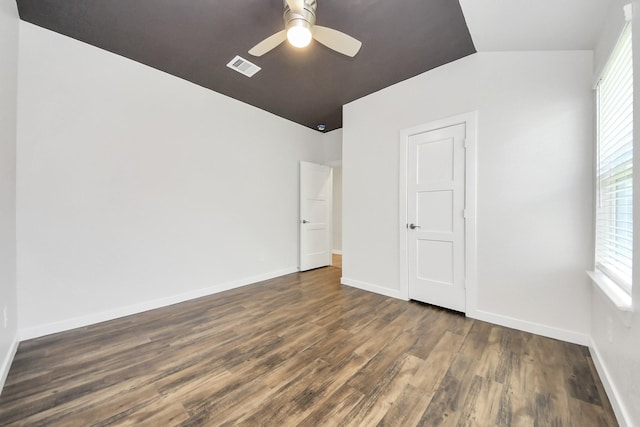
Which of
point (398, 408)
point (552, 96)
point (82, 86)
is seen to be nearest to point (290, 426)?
point (398, 408)

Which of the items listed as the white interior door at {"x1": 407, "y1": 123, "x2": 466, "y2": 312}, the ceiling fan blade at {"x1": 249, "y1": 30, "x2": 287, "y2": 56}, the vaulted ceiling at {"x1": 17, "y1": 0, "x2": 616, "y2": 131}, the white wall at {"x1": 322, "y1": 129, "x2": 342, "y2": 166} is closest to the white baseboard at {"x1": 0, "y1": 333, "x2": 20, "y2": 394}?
the vaulted ceiling at {"x1": 17, "y1": 0, "x2": 616, "y2": 131}

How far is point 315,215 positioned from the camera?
189 inches

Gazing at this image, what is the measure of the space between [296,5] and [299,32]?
155 mm

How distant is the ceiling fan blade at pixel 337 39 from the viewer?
1.90 m

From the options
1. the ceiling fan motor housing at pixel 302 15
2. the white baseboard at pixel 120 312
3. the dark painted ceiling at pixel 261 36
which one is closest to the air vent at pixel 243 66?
the dark painted ceiling at pixel 261 36

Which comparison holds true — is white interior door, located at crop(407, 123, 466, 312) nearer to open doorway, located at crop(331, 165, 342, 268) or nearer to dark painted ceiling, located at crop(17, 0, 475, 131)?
dark painted ceiling, located at crop(17, 0, 475, 131)

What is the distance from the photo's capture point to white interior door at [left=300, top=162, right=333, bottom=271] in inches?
179

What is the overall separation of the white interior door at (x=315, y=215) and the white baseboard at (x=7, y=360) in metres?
3.28

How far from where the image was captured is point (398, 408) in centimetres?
142

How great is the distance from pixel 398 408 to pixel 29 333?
3071mm

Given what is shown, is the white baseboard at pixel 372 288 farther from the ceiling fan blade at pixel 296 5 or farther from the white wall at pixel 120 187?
the ceiling fan blade at pixel 296 5

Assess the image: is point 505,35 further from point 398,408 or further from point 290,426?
point 290,426

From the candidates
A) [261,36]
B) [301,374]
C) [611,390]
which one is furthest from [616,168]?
[261,36]

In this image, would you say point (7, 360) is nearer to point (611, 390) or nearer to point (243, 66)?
point (243, 66)
